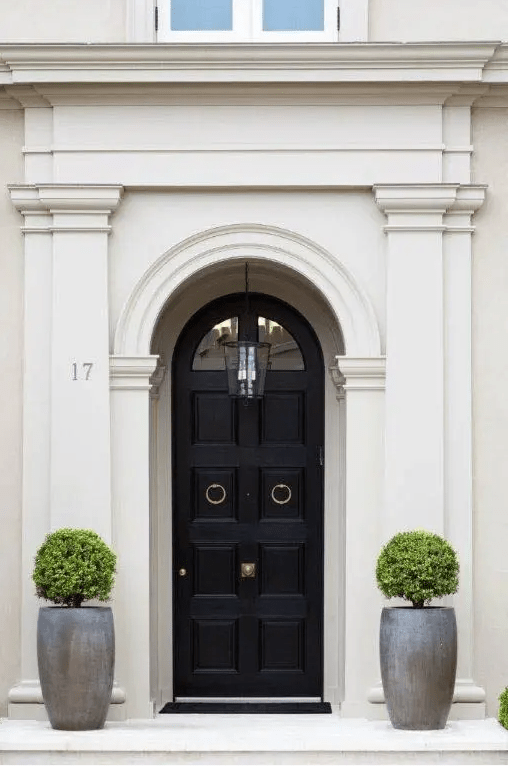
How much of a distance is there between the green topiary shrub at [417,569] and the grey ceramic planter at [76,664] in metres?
1.99

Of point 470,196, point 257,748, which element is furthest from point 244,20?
point 257,748

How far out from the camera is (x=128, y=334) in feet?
37.6

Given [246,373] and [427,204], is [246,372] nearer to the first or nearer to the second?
[246,373]

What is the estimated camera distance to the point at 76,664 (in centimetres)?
1059

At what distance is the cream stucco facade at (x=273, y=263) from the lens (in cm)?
1132

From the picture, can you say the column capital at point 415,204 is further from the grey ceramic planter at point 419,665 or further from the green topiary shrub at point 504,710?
the green topiary shrub at point 504,710

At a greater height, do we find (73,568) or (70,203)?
(70,203)

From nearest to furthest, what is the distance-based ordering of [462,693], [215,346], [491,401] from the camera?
[462,693]
[491,401]
[215,346]

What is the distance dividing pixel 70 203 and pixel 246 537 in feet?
10.2

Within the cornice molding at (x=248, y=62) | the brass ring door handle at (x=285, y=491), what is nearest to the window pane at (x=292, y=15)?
the cornice molding at (x=248, y=62)

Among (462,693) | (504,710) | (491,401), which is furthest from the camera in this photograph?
(491,401)

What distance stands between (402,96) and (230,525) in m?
3.70

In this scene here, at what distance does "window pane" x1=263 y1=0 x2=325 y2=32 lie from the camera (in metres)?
11.8

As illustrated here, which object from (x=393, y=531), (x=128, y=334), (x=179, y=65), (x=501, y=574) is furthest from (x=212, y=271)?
(x=501, y=574)
